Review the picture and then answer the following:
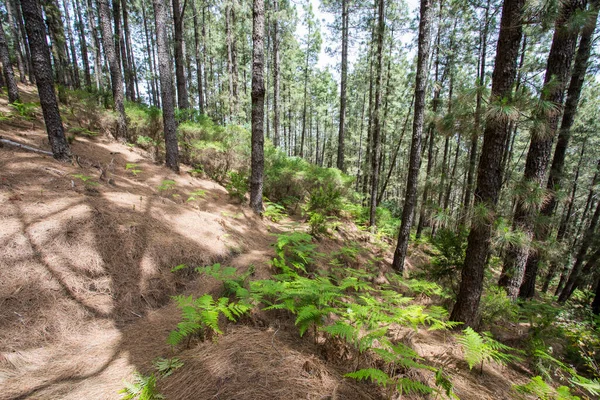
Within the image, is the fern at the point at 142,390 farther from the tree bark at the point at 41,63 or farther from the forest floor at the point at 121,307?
the tree bark at the point at 41,63

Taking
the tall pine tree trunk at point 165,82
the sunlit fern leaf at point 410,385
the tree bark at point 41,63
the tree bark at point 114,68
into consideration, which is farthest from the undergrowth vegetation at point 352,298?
the tree bark at point 41,63

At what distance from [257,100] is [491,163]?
5.48m

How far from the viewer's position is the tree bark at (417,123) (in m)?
6.43

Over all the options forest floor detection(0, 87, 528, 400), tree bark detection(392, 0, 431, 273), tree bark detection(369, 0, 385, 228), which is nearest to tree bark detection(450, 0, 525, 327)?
forest floor detection(0, 87, 528, 400)

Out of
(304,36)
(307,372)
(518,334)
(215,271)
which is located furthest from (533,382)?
(304,36)

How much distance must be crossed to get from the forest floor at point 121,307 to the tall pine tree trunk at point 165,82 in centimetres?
231

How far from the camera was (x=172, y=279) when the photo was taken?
402 centimetres

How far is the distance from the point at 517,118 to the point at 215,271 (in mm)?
4688

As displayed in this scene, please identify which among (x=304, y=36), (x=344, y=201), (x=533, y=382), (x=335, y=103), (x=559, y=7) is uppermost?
(x=304, y=36)

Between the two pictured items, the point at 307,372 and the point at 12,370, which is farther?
the point at 12,370

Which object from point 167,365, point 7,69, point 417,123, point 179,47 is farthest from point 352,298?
point 7,69

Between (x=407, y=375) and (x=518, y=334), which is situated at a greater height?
(x=407, y=375)

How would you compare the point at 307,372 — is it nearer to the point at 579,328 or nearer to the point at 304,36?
the point at 579,328

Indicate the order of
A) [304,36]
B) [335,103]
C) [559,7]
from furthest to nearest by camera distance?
[335,103] < [304,36] < [559,7]
